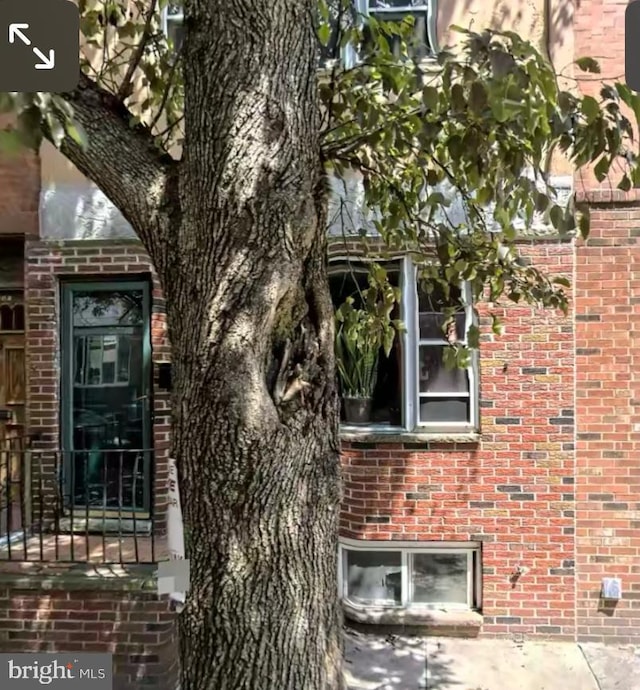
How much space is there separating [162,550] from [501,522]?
2.49m

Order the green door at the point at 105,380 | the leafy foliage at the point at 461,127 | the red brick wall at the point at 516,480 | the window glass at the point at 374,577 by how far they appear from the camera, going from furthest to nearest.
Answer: the green door at the point at 105,380 < the window glass at the point at 374,577 < the red brick wall at the point at 516,480 < the leafy foliage at the point at 461,127

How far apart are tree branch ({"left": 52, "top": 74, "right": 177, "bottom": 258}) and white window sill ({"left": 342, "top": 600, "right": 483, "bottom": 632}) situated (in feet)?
12.5

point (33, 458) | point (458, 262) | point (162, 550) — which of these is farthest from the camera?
point (33, 458)

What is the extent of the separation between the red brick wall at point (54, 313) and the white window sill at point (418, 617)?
5.98ft

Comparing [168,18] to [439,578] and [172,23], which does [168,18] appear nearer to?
[172,23]

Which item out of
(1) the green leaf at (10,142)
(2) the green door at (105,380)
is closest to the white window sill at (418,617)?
(2) the green door at (105,380)

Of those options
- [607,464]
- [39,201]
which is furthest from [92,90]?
[607,464]

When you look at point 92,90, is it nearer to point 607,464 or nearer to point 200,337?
point 200,337

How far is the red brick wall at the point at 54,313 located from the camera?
18.0 feet

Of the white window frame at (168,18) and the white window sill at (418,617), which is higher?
the white window frame at (168,18)

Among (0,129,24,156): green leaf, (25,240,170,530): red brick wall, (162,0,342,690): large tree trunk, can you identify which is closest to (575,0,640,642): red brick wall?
(25,240,170,530): red brick wall

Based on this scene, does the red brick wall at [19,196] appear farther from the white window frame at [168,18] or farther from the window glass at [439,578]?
the window glass at [439,578]

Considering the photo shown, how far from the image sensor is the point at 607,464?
16.7ft

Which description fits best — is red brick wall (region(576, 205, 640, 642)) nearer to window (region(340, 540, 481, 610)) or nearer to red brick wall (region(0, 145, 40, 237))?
window (region(340, 540, 481, 610))
